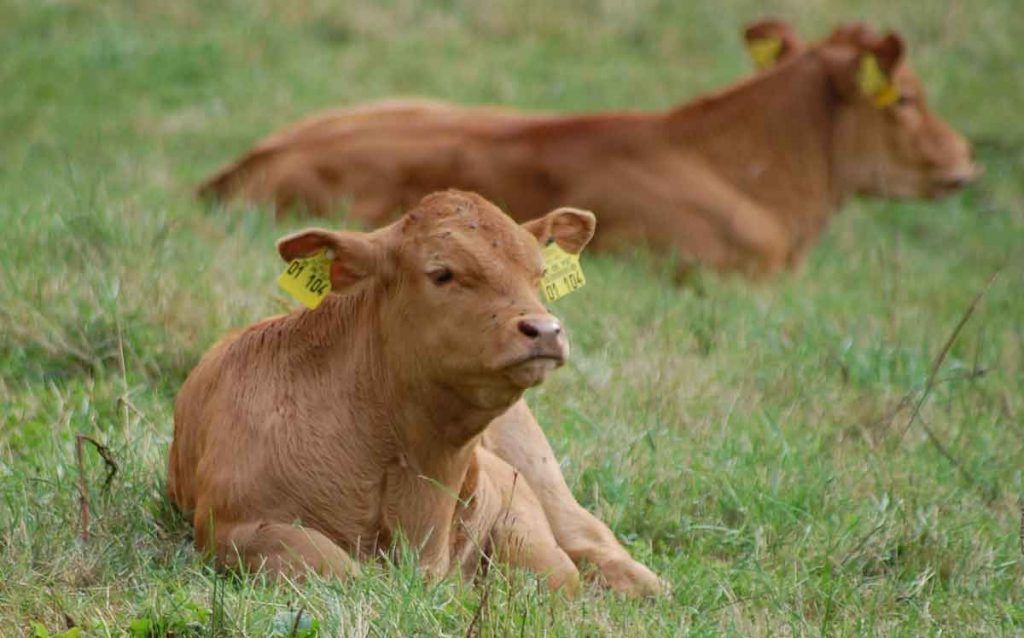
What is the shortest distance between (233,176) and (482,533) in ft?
18.6

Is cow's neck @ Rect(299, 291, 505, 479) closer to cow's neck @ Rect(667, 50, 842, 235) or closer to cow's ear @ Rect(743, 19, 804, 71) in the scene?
cow's neck @ Rect(667, 50, 842, 235)

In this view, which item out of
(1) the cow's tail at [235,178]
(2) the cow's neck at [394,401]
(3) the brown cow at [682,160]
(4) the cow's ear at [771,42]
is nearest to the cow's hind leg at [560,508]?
(2) the cow's neck at [394,401]

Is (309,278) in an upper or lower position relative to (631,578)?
upper

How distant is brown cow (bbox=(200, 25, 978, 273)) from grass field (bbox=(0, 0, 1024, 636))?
45cm

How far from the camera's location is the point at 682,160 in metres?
11.8

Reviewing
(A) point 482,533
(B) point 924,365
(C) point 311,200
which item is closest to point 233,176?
(C) point 311,200

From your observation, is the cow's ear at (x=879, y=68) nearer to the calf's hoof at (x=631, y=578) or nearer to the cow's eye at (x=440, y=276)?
the calf's hoof at (x=631, y=578)

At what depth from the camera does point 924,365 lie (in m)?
8.83

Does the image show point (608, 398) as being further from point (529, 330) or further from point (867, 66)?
point (867, 66)

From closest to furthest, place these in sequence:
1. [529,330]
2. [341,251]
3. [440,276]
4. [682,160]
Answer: [529,330] → [440,276] → [341,251] → [682,160]

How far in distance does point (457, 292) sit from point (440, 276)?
8 cm

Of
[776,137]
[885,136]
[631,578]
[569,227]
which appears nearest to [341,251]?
[569,227]

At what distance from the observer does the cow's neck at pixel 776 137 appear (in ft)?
39.2

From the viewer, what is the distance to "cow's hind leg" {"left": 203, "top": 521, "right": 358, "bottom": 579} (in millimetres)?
5516
